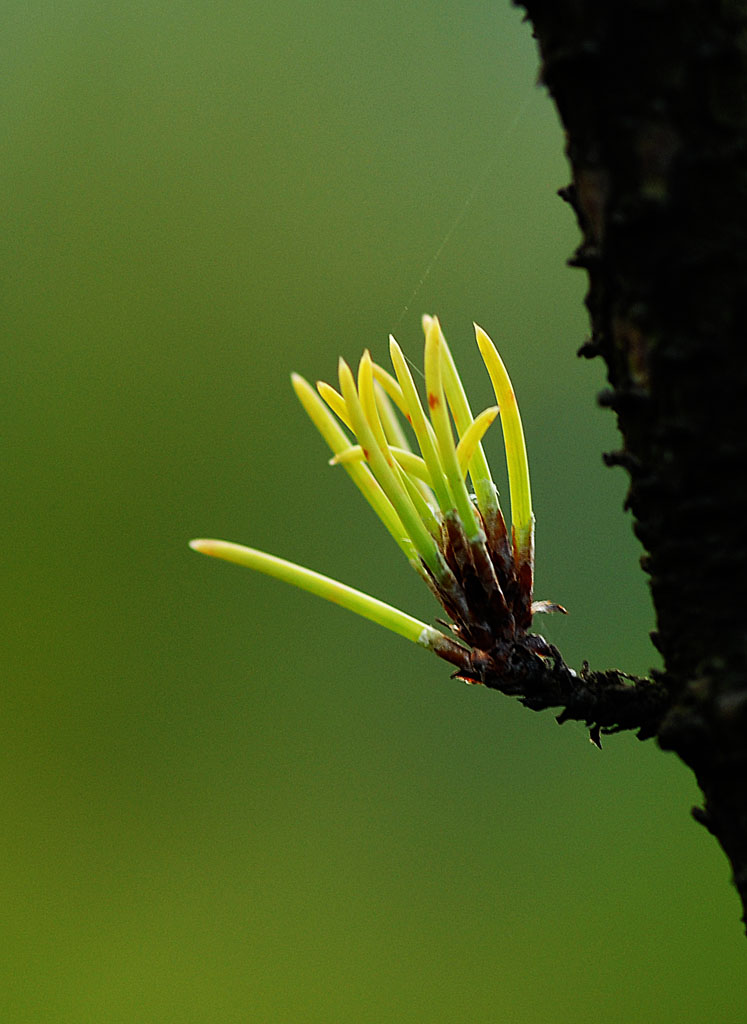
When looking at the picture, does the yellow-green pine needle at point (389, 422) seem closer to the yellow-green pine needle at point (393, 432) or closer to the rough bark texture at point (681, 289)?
the yellow-green pine needle at point (393, 432)

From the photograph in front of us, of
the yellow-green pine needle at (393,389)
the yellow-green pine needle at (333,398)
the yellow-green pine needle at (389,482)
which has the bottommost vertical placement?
the yellow-green pine needle at (389,482)

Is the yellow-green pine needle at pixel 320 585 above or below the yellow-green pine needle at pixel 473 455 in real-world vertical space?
below

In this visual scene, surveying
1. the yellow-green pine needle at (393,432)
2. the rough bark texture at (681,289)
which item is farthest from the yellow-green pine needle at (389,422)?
the rough bark texture at (681,289)

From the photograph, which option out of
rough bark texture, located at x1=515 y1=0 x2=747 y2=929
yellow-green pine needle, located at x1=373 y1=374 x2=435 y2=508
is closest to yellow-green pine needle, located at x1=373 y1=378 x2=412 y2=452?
yellow-green pine needle, located at x1=373 y1=374 x2=435 y2=508

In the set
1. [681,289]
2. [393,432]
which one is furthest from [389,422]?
[681,289]

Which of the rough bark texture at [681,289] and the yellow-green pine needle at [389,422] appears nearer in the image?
the rough bark texture at [681,289]

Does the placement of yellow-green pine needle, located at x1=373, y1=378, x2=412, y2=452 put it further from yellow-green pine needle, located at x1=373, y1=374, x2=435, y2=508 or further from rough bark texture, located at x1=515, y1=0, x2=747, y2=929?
rough bark texture, located at x1=515, y1=0, x2=747, y2=929
